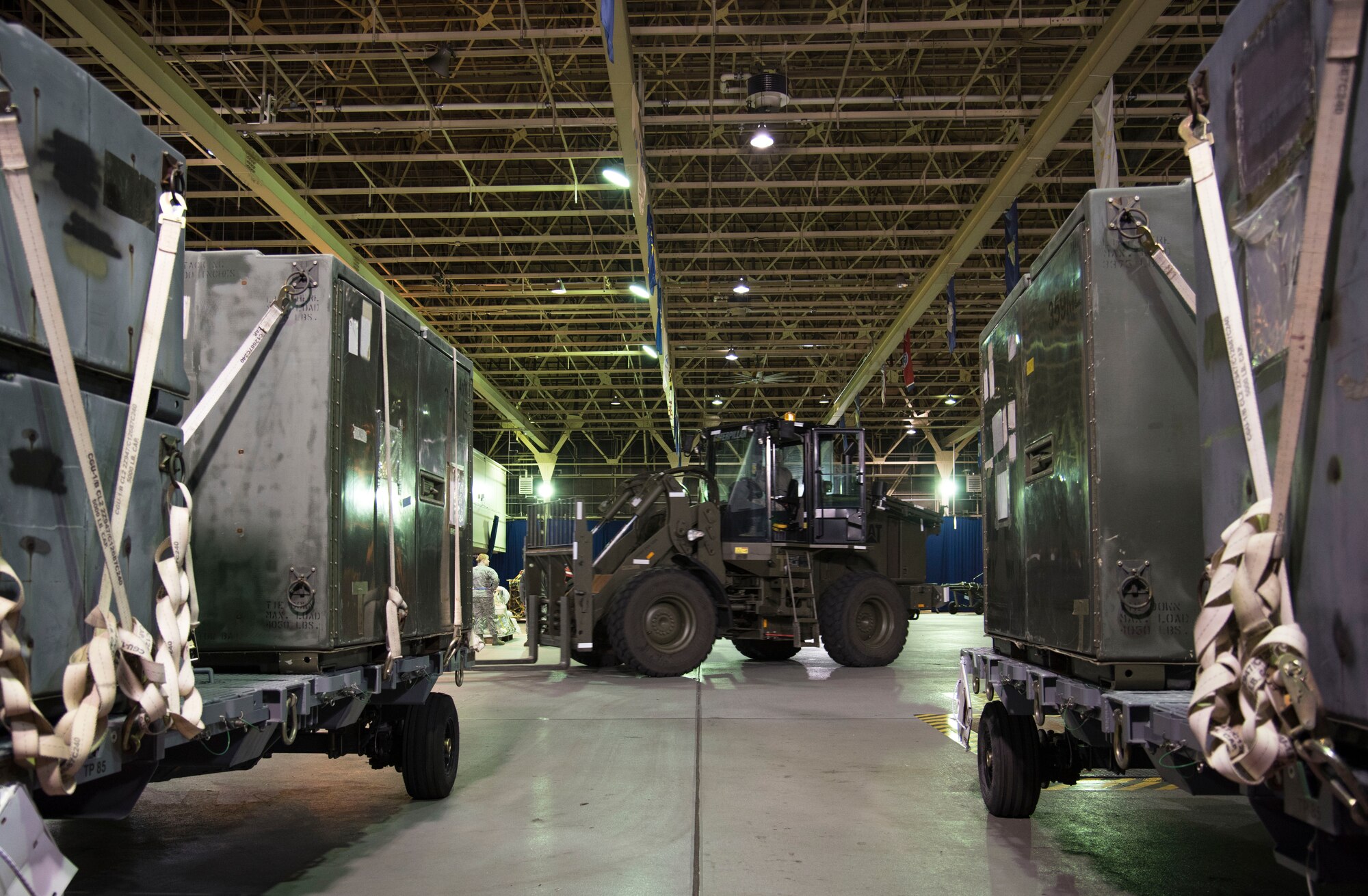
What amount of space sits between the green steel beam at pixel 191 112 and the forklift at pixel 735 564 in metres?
4.35

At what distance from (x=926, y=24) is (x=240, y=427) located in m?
10.5

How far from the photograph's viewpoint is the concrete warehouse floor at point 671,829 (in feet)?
15.1

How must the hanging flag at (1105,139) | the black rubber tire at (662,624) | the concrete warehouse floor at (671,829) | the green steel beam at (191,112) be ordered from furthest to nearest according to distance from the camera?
the black rubber tire at (662,624) → the hanging flag at (1105,139) → the green steel beam at (191,112) → the concrete warehouse floor at (671,829)

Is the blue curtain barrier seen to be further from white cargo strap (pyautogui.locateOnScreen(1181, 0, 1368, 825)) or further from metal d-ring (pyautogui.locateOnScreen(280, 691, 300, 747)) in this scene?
white cargo strap (pyautogui.locateOnScreen(1181, 0, 1368, 825))

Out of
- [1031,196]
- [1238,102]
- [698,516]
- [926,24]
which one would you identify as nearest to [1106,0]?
[926,24]

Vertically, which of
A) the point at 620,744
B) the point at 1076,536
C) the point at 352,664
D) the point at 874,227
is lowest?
the point at 620,744

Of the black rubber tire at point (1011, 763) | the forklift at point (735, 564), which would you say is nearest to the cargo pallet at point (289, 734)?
the black rubber tire at point (1011, 763)

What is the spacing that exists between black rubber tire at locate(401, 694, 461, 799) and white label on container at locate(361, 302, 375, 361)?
198 cm

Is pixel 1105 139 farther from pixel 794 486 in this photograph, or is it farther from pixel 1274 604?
pixel 1274 604

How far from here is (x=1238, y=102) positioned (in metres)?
2.87

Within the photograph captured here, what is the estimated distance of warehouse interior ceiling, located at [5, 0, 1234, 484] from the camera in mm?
13328

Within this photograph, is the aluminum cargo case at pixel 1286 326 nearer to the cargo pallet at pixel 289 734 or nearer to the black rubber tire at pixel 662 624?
the cargo pallet at pixel 289 734

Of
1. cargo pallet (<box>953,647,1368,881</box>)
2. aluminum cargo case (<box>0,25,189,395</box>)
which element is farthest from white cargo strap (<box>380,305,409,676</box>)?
cargo pallet (<box>953,647,1368,881</box>)

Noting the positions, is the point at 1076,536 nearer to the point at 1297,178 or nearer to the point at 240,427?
the point at 1297,178
